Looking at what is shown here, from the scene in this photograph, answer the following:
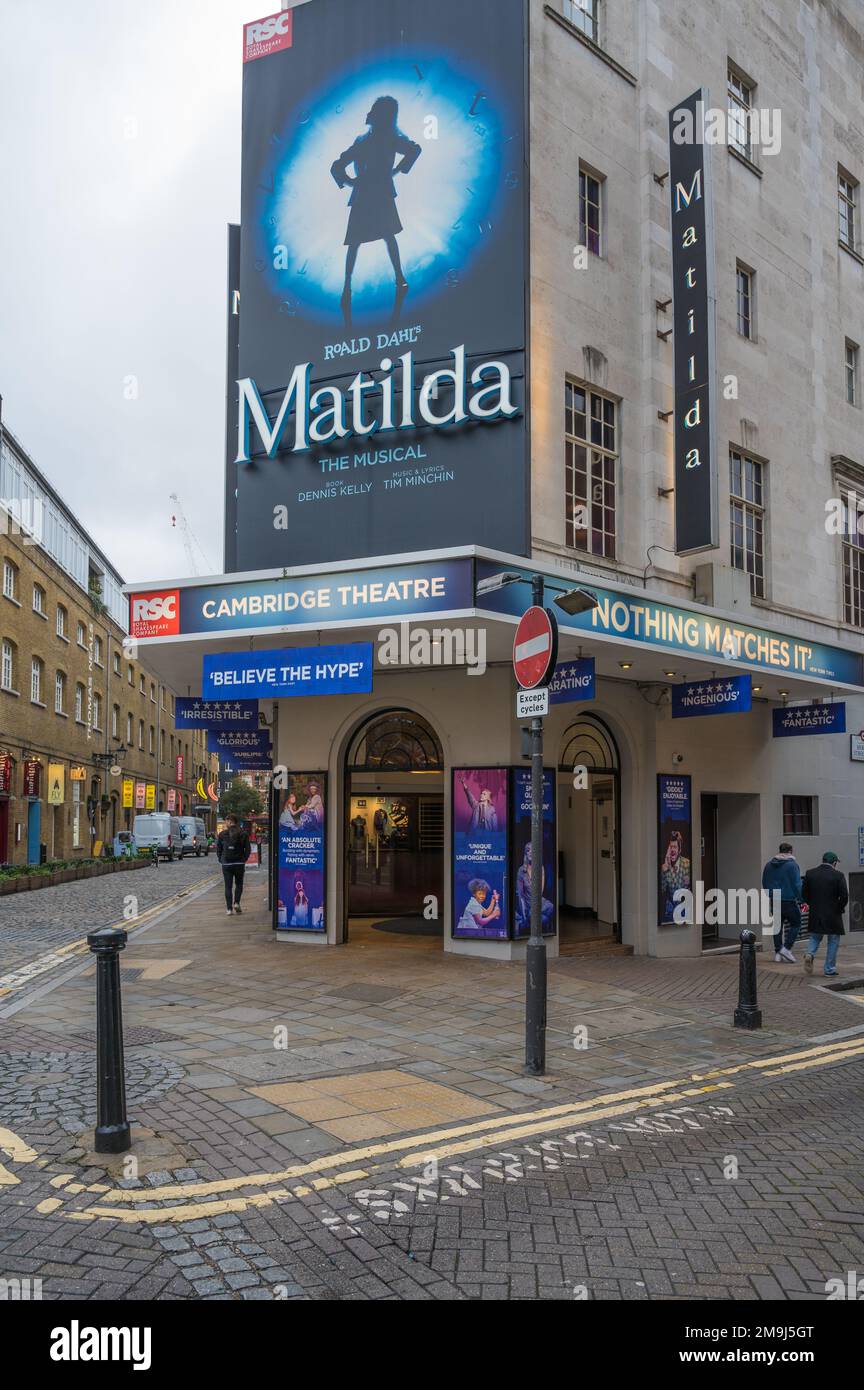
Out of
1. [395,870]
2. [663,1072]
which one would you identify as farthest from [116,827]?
[663,1072]

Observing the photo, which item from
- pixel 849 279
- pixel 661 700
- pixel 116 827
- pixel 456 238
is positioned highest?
pixel 849 279

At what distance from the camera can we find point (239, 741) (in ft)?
60.5

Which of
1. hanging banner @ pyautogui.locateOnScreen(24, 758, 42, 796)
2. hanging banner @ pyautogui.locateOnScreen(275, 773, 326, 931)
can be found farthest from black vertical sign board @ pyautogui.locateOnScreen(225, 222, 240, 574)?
hanging banner @ pyautogui.locateOnScreen(24, 758, 42, 796)

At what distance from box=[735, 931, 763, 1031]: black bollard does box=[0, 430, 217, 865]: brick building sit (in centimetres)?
2612

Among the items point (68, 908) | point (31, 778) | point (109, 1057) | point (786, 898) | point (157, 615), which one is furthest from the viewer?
point (31, 778)

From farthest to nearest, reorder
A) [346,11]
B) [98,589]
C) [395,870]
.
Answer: [98,589] → [395,870] → [346,11]

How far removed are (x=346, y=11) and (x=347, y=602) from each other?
9.66m

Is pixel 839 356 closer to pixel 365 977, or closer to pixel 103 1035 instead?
pixel 365 977

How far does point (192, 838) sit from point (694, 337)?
43352 mm

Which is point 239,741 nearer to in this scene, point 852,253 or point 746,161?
point 746,161

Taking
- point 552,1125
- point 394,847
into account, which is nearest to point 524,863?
point 394,847

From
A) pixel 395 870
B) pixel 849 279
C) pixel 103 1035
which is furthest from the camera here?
pixel 849 279

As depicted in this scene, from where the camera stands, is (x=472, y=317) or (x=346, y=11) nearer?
(x=472, y=317)

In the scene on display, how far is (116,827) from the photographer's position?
50.6 metres
